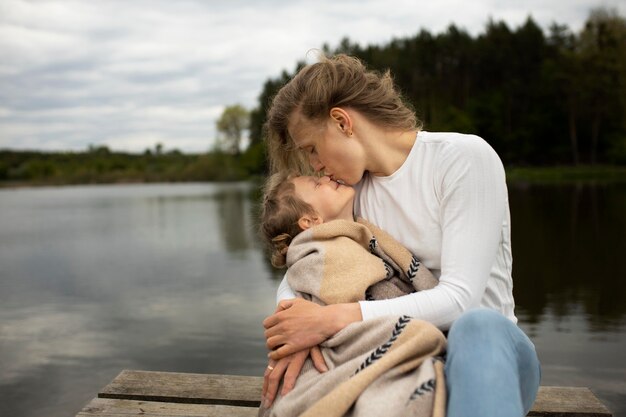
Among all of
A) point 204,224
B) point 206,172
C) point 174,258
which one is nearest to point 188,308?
point 174,258

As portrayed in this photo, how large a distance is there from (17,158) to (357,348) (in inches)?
3177

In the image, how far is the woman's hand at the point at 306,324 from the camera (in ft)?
5.40

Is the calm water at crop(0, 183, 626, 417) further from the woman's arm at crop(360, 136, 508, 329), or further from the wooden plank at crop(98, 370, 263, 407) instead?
the woman's arm at crop(360, 136, 508, 329)

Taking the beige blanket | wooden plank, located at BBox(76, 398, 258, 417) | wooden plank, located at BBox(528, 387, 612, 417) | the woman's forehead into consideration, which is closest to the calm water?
wooden plank, located at BBox(528, 387, 612, 417)

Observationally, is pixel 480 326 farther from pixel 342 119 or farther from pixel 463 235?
pixel 342 119

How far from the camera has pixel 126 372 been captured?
2.71m

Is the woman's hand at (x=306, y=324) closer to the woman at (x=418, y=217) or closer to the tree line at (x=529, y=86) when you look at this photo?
the woman at (x=418, y=217)

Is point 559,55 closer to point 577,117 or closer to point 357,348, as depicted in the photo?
point 577,117

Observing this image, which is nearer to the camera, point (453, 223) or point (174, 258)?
point (453, 223)

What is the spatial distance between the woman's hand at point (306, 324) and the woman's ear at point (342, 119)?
531mm

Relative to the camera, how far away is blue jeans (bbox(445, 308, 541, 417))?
1.38 meters

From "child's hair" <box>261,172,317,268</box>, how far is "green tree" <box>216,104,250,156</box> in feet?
226

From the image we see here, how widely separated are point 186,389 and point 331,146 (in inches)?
46.2

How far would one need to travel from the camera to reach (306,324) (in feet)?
5.46
